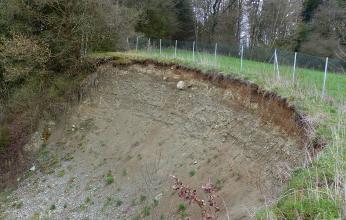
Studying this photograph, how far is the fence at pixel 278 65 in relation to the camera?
42.2 feet

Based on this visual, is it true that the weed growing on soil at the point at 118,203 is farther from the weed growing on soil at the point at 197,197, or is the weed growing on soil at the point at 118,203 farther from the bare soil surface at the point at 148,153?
the weed growing on soil at the point at 197,197

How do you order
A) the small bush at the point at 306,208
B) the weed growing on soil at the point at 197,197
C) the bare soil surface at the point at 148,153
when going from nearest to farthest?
the weed growing on soil at the point at 197,197
the small bush at the point at 306,208
the bare soil surface at the point at 148,153

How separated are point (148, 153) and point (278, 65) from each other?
19.4 feet

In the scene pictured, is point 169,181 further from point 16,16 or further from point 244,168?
point 16,16

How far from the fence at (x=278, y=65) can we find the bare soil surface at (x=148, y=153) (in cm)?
125

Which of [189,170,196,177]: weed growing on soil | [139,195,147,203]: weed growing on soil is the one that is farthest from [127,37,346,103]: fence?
[139,195,147,203]: weed growing on soil

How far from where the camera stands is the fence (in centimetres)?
1285

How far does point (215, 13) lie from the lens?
43406mm

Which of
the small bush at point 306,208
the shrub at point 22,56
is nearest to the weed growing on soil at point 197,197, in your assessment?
the small bush at point 306,208

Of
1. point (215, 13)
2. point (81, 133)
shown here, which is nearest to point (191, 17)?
point (215, 13)

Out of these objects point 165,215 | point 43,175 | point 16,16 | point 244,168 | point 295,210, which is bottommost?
point 43,175

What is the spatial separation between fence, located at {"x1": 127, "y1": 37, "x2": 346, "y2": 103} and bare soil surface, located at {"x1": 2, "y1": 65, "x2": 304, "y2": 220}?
1249 mm

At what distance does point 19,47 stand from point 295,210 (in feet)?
59.2

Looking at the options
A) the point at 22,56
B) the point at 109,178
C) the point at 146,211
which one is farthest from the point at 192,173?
the point at 22,56
